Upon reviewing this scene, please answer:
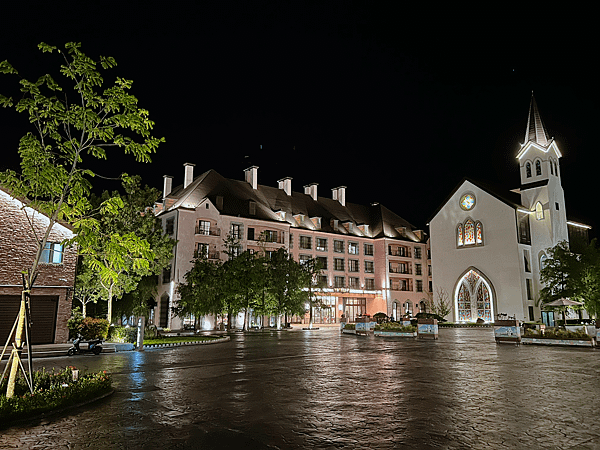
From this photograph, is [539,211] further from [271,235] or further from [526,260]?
[271,235]

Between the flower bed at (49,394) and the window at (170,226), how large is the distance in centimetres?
4002

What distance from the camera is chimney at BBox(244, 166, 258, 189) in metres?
62.6

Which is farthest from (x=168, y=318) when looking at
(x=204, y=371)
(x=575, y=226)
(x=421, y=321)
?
(x=575, y=226)

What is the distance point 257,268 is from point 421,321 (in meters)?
17.0

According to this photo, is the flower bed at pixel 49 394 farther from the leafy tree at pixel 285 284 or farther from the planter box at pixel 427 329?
the leafy tree at pixel 285 284

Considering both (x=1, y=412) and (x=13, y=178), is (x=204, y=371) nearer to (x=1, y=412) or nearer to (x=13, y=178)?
(x=1, y=412)

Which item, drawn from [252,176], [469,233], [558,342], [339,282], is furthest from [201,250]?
[558,342]

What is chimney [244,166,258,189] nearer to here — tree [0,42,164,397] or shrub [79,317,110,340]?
shrub [79,317,110,340]

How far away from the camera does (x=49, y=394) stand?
30.2 ft

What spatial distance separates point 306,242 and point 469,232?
2123cm

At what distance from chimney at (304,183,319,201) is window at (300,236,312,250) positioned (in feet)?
31.0

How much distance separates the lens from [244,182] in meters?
62.4

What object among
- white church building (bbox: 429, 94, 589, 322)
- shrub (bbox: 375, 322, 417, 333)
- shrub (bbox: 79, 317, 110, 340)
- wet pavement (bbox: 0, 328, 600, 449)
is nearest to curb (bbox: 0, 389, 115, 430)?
wet pavement (bbox: 0, 328, 600, 449)

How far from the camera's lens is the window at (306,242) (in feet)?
207
